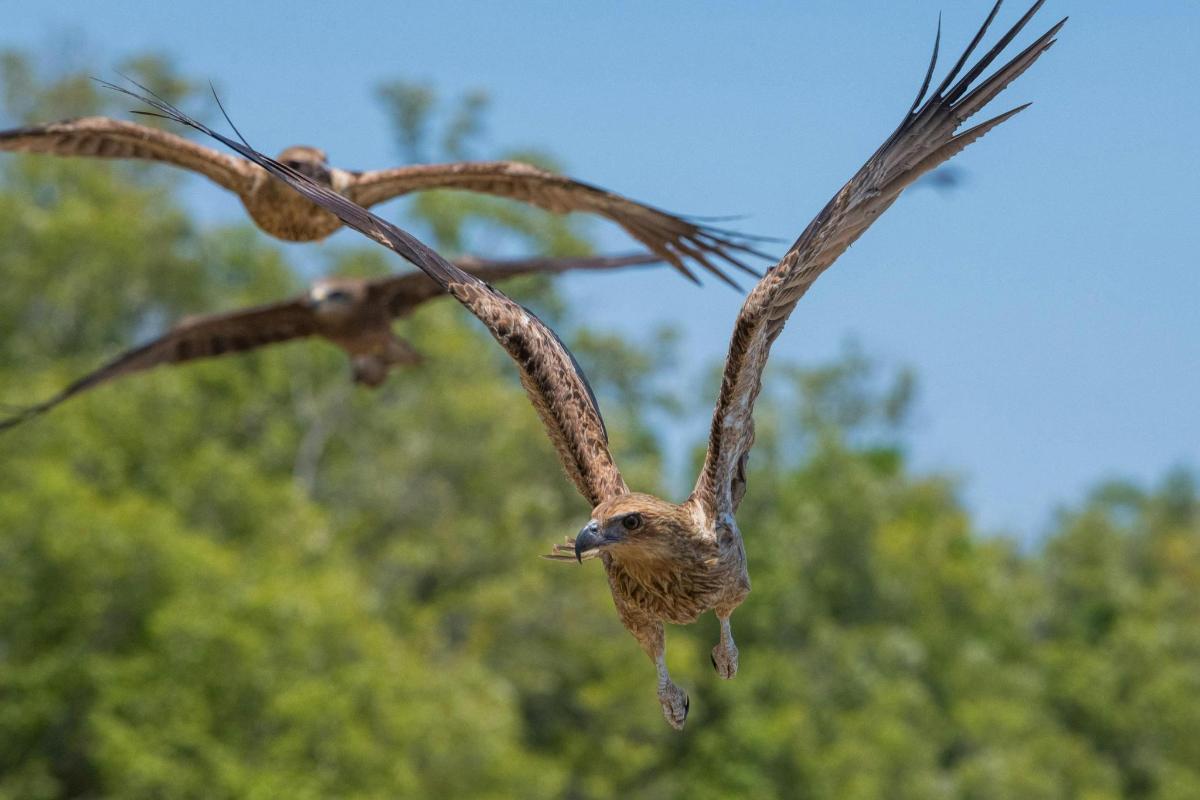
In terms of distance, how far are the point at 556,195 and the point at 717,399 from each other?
4.64 m

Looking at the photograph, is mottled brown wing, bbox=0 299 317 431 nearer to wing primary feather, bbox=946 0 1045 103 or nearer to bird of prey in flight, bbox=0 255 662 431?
bird of prey in flight, bbox=0 255 662 431

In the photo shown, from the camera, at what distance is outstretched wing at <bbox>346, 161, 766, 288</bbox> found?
11.5 meters

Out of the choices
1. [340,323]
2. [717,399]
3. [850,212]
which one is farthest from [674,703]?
[340,323]

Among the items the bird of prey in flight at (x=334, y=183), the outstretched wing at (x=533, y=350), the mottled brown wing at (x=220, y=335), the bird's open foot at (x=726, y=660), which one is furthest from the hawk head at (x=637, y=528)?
the mottled brown wing at (x=220, y=335)

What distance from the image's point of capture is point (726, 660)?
828cm

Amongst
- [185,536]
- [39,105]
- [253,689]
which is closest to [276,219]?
[253,689]

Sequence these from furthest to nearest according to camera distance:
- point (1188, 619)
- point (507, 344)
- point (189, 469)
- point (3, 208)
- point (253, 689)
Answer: point (1188, 619), point (3, 208), point (189, 469), point (253, 689), point (507, 344)

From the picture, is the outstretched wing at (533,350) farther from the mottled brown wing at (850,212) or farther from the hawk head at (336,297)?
the hawk head at (336,297)

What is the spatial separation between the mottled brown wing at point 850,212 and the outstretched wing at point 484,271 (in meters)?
4.91

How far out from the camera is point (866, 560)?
242ft

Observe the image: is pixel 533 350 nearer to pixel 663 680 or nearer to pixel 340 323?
pixel 663 680

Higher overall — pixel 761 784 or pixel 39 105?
pixel 39 105

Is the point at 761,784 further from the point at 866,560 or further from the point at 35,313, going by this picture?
the point at 35,313

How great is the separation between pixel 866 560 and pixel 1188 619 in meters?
20.6
